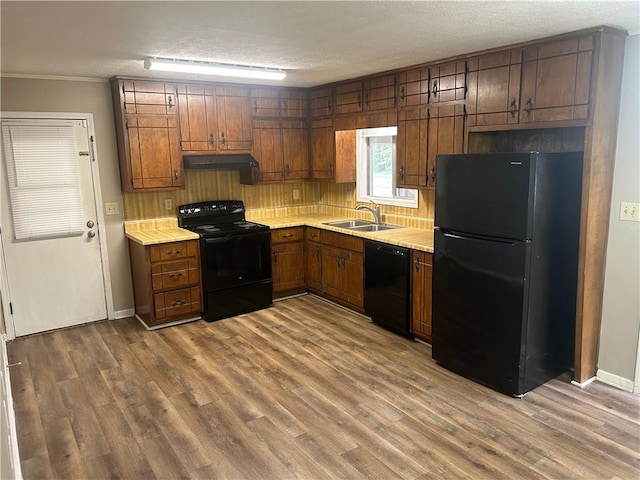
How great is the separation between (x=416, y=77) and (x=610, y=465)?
3110 millimetres

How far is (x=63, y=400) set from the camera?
323 centimetres

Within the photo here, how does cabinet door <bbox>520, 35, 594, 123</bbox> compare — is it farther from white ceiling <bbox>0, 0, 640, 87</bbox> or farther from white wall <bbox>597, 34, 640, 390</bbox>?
white wall <bbox>597, 34, 640, 390</bbox>

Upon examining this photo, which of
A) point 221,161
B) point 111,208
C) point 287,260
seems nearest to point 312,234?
point 287,260

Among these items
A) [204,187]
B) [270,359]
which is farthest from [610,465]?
[204,187]

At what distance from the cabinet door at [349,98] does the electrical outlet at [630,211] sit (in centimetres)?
252

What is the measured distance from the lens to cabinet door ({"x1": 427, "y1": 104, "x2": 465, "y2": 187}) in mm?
3738

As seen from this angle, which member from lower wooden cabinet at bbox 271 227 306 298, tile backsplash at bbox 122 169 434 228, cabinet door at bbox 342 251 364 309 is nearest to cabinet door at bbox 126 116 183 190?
tile backsplash at bbox 122 169 434 228

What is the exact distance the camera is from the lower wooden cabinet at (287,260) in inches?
201

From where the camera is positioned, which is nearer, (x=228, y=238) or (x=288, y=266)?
(x=228, y=238)

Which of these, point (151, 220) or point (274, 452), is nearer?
point (274, 452)

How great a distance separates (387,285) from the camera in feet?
13.7

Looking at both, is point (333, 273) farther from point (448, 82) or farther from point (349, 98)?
point (448, 82)

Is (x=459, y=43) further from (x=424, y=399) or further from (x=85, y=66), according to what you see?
(x=85, y=66)

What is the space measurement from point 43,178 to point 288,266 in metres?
2.51
